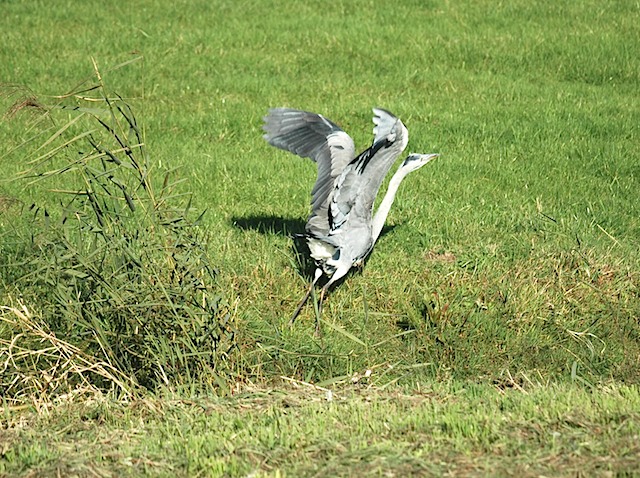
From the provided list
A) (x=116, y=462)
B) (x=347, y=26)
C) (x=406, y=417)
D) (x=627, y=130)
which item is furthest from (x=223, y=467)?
(x=347, y=26)

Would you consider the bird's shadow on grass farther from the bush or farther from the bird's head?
the bush

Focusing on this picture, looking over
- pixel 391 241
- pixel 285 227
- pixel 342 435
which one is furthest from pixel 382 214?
pixel 342 435

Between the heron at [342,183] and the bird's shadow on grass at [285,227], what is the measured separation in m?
0.25

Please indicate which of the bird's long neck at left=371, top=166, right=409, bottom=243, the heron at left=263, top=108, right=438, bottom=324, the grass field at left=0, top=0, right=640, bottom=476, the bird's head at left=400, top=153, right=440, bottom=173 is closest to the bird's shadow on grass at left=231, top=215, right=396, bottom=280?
the grass field at left=0, top=0, right=640, bottom=476

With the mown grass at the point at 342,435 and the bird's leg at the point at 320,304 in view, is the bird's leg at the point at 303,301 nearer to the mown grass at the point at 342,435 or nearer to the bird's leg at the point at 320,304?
the bird's leg at the point at 320,304

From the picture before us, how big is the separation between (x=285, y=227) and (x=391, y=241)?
74 cm

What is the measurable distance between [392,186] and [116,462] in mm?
2732

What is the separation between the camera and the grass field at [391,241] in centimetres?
399

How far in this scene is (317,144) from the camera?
6.25 metres

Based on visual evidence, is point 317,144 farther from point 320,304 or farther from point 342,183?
point 320,304

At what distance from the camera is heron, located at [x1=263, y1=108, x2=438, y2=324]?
5.60m

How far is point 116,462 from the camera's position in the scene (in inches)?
152

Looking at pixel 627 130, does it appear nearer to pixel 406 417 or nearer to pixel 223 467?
pixel 406 417

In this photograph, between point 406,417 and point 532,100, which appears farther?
point 532,100
